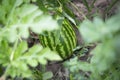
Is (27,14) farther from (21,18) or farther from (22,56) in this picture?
(22,56)

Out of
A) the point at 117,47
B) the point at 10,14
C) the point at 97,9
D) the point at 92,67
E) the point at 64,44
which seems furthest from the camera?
the point at 97,9

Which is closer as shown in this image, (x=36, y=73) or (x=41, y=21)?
(x=41, y=21)

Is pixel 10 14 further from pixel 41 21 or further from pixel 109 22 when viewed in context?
pixel 109 22

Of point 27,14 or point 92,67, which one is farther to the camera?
point 92,67

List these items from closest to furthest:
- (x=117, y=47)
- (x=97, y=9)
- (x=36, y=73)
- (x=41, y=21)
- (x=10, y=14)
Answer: (x=117, y=47) → (x=41, y=21) → (x=10, y=14) → (x=36, y=73) → (x=97, y=9)

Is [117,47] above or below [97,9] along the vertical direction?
above

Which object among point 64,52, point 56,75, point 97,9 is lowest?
point 56,75

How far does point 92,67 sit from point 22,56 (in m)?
0.42

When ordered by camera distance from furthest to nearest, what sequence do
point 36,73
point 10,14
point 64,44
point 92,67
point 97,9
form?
1. point 97,9
2. point 64,44
3. point 36,73
4. point 92,67
5. point 10,14

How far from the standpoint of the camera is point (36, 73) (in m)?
1.59

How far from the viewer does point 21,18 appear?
1161 millimetres

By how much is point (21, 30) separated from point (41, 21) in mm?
91

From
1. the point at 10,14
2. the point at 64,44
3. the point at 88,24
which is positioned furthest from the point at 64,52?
the point at 88,24

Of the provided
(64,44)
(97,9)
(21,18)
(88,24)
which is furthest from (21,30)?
(97,9)
